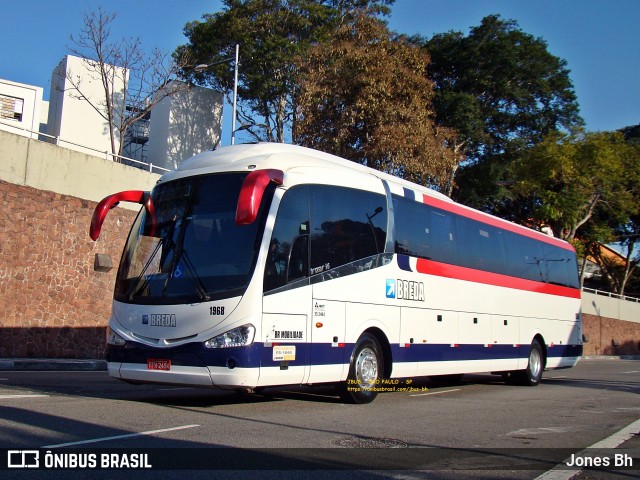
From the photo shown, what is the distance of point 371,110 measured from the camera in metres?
27.0

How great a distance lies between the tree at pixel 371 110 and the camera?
26.8 metres

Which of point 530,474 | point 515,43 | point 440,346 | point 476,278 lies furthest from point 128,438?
point 515,43

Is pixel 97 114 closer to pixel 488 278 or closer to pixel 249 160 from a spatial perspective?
pixel 488 278

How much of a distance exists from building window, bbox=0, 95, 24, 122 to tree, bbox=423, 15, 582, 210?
22.4 metres

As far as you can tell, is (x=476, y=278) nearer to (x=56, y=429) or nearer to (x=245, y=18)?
(x=56, y=429)

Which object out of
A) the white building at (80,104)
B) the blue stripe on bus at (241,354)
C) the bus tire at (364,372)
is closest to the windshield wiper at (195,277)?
the blue stripe on bus at (241,354)

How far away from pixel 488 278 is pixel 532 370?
136 inches

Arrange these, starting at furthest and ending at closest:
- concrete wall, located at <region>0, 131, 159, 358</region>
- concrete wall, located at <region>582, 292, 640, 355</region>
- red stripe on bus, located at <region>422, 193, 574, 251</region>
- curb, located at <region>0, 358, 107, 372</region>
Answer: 1. concrete wall, located at <region>582, 292, 640, 355</region>
2. concrete wall, located at <region>0, 131, 159, 358</region>
3. curb, located at <region>0, 358, 107, 372</region>
4. red stripe on bus, located at <region>422, 193, 574, 251</region>

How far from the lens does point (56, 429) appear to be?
A: 261 inches

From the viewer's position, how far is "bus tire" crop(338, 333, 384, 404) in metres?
10.1

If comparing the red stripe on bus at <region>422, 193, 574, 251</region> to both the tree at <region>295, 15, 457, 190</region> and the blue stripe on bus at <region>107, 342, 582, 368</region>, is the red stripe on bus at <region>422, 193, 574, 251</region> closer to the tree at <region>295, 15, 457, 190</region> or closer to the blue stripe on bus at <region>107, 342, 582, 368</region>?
the blue stripe on bus at <region>107, 342, 582, 368</region>

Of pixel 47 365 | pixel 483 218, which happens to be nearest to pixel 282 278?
pixel 483 218

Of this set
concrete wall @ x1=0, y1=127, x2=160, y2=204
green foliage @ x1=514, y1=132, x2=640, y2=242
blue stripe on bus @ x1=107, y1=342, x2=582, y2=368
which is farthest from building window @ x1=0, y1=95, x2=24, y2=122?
green foliage @ x1=514, y1=132, x2=640, y2=242

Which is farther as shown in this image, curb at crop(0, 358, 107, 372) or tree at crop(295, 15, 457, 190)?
tree at crop(295, 15, 457, 190)
